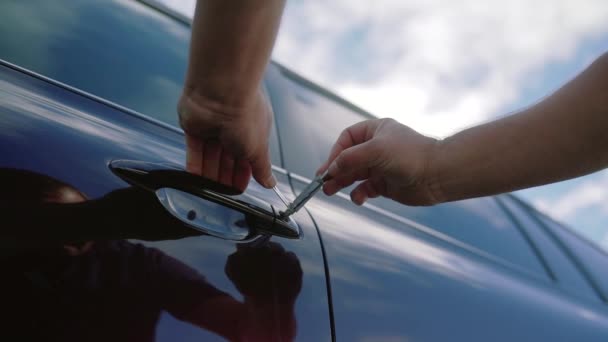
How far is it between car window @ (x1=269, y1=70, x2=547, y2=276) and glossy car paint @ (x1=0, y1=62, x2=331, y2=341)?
1.80 ft

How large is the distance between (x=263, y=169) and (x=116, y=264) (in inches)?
14.9

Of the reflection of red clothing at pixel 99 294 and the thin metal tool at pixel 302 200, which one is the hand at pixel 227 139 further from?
the reflection of red clothing at pixel 99 294

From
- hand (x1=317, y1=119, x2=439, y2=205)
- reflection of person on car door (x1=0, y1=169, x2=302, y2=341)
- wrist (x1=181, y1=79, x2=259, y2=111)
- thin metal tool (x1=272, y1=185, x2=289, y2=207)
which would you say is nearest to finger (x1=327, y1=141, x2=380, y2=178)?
hand (x1=317, y1=119, x2=439, y2=205)

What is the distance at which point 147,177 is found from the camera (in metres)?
0.68

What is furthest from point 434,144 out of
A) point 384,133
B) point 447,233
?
point 447,233

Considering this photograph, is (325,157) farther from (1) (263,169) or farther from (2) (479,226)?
(2) (479,226)

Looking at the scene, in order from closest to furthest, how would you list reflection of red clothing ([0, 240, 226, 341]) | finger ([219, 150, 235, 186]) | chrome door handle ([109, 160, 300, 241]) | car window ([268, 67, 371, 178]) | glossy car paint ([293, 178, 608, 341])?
reflection of red clothing ([0, 240, 226, 341]) → chrome door handle ([109, 160, 300, 241]) → glossy car paint ([293, 178, 608, 341]) → finger ([219, 150, 235, 186]) → car window ([268, 67, 371, 178])

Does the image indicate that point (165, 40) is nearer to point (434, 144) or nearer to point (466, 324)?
point (434, 144)

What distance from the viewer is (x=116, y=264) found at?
542 millimetres

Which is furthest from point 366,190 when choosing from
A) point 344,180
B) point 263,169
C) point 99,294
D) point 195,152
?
point 99,294

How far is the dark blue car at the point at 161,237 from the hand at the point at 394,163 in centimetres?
12

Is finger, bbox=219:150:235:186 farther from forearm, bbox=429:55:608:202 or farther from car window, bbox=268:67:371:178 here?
forearm, bbox=429:55:608:202

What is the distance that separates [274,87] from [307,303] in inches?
39.3

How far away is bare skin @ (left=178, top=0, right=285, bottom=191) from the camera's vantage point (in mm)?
684
